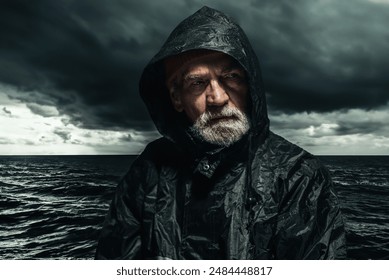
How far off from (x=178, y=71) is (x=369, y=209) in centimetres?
1844

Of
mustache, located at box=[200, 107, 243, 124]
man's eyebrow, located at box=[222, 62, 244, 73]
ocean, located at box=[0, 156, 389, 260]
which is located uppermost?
man's eyebrow, located at box=[222, 62, 244, 73]

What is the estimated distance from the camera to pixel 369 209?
1727cm

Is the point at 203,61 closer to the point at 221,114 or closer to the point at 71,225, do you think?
the point at 221,114

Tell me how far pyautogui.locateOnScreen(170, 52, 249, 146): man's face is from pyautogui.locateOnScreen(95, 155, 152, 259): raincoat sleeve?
0.59 m

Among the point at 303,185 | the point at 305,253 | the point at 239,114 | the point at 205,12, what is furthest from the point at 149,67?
the point at 305,253

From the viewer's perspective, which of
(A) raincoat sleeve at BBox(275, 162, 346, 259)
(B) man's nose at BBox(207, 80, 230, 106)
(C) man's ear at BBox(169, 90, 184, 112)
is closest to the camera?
(A) raincoat sleeve at BBox(275, 162, 346, 259)

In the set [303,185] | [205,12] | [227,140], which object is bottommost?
[303,185]

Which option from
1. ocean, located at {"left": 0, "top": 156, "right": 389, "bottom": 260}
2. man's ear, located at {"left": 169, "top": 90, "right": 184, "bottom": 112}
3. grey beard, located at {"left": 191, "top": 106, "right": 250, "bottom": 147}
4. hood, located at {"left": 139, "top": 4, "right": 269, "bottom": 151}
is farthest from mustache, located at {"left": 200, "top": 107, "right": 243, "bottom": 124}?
ocean, located at {"left": 0, "top": 156, "right": 389, "bottom": 260}

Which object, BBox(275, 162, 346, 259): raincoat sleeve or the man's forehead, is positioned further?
the man's forehead

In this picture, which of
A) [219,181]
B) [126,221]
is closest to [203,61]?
[219,181]

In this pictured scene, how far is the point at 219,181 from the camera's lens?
210 centimetres

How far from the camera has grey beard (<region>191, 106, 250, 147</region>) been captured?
7.05 feet

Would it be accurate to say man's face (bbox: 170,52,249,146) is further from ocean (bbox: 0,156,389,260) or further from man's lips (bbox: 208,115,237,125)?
ocean (bbox: 0,156,389,260)
